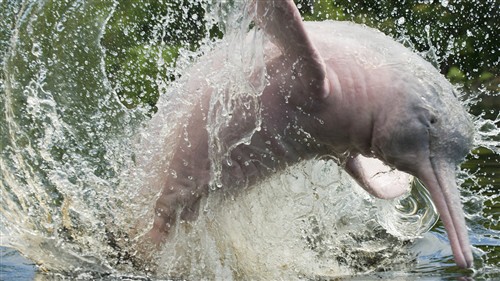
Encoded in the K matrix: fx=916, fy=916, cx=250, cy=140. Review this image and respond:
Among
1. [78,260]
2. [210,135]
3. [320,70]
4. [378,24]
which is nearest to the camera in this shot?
[320,70]

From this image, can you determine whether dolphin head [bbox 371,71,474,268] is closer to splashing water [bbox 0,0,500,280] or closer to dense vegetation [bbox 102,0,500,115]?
splashing water [bbox 0,0,500,280]

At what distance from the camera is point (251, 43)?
4.82 m

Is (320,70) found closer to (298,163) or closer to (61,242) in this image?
(298,163)

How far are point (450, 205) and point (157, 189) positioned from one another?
1.75 m

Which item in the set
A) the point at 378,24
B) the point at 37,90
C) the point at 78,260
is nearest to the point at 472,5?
the point at 378,24

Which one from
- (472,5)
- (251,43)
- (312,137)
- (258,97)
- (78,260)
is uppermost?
(251,43)

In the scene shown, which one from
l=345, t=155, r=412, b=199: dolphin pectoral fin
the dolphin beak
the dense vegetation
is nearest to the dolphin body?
the dolphin beak

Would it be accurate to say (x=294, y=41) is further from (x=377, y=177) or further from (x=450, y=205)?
(x=377, y=177)

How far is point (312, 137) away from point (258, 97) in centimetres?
38

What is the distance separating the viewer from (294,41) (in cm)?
465

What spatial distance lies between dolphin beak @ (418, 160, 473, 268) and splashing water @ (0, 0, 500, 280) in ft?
2.27

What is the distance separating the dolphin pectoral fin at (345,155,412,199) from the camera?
19.1 ft

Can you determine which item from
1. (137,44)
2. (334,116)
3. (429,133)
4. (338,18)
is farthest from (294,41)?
(338,18)

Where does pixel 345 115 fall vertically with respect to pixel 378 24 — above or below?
above
